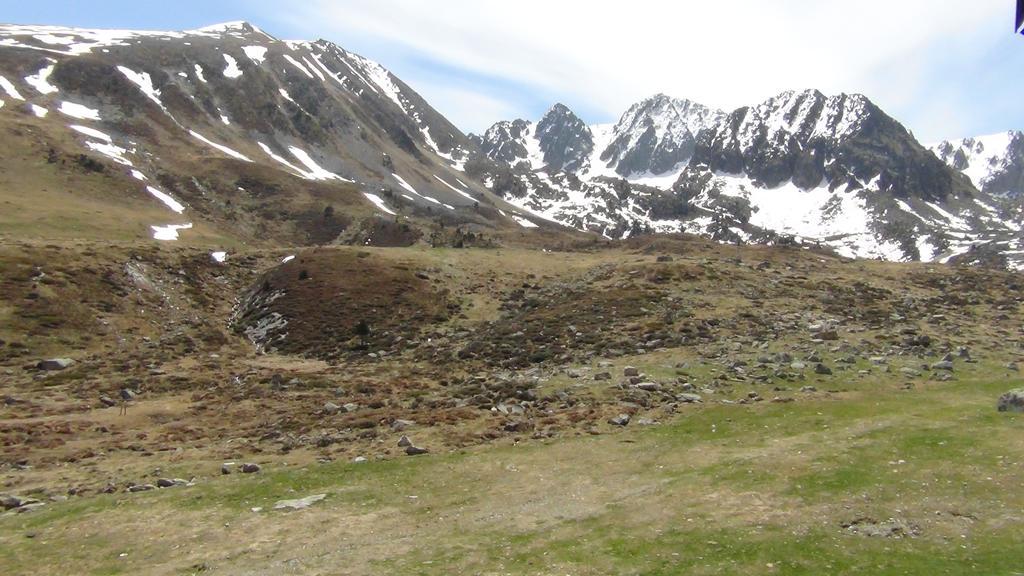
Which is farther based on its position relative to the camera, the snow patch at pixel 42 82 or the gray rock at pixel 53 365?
the snow patch at pixel 42 82

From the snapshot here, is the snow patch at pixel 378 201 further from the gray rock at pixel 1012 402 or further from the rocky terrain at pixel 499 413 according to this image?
the gray rock at pixel 1012 402

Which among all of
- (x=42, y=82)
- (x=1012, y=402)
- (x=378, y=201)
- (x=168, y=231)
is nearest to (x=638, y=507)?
(x=1012, y=402)

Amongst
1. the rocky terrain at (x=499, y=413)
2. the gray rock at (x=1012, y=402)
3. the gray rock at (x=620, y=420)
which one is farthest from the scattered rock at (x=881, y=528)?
the gray rock at (x=1012, y=402)

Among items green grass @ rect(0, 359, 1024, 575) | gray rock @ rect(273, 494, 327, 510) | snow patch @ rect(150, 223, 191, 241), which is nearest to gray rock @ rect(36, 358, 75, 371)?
green grass @ rect(0, 359, 1024, 575)

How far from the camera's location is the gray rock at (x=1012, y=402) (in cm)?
2423

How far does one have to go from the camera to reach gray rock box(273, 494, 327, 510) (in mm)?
20219

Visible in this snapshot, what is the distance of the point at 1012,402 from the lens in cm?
2444

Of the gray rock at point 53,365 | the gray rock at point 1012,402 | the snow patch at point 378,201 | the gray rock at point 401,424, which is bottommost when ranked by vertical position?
the gray rock at point 53,365

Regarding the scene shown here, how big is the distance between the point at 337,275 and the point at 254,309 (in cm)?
815

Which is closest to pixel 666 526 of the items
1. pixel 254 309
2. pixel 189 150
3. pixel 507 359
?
pixel 507 359

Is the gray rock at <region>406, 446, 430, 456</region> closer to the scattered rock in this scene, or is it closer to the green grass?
the green grass

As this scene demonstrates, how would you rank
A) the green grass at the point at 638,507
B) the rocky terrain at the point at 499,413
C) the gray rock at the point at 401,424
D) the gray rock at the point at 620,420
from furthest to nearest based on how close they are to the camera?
the gray rock at the point at 401,424 < the gray rock at the point at 620,420 < the rocky terrain at the point at 499,413 < the green grass at the point at 638,507

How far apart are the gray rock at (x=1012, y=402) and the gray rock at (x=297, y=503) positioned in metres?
24.9

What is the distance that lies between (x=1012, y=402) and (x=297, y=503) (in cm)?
2583
